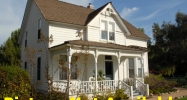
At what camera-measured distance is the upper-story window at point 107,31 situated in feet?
57.7

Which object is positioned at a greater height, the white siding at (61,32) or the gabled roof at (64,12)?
the gabled roof at (64,12)

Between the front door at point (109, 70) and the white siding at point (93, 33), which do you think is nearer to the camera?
the white siding at point (93, 33)

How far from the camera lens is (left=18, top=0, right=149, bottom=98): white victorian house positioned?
47.0 feet

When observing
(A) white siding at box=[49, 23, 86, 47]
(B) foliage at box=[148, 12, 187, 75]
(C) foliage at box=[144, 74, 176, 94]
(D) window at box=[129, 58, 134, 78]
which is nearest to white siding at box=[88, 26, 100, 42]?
(A) white siding at box=[49, 23, 86, 47]

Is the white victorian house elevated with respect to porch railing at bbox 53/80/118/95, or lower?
elevated

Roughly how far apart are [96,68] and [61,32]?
4.19 m

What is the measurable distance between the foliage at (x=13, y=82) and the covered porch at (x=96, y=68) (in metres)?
1.95

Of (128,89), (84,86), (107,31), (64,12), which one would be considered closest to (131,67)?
(107,31)

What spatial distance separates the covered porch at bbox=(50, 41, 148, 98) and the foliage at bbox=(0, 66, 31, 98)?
1.95 m

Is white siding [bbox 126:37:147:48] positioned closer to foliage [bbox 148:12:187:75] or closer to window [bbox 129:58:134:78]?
window [bbox 129:58:134:78]

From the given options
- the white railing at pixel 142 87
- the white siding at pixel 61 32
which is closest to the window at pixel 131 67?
the white railing at pixel 142 87

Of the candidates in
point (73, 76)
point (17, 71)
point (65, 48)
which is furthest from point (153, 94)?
point (17, 71)

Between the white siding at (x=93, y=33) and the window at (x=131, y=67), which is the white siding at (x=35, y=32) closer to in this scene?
the white siding at (x=93, y=33)

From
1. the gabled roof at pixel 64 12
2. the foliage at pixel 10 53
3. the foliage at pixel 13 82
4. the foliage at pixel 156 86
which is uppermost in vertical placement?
the gabled roof at pixel 64 12
